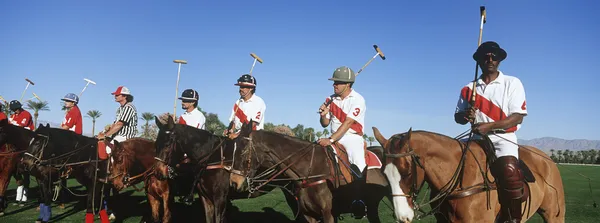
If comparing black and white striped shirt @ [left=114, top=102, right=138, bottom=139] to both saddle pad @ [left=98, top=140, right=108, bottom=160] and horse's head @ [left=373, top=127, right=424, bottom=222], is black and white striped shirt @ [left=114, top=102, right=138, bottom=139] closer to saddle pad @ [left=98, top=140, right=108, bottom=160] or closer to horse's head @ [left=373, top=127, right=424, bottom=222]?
saddle pad @ [left=98, top=140, right=108, bottom=160]

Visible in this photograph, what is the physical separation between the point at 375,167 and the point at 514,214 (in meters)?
2.39

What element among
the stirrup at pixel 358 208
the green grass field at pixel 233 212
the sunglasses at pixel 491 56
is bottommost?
the green grass field at pixel 233 212

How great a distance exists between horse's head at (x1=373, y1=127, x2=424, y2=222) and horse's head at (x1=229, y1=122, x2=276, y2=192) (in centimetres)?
211

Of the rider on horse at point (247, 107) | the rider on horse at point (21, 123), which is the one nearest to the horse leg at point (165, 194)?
the rider on horse at point (247, 107)

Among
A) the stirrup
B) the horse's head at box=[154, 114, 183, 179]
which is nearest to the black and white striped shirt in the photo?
the horse's head at box=[154, 114, 183, 179]

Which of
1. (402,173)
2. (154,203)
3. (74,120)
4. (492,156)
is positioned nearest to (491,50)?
(492,156)

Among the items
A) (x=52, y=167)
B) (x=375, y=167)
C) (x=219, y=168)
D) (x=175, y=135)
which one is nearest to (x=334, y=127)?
(x=375, y=167)

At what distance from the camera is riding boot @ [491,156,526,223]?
4.23m

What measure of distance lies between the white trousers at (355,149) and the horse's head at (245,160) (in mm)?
1516

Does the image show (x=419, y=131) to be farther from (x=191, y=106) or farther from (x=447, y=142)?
(x=191, y=106)

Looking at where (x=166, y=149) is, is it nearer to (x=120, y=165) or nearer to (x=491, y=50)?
(x=120, y=165)

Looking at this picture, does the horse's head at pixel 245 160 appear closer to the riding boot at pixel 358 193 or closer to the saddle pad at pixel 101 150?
the riding boot at pixel 358 193

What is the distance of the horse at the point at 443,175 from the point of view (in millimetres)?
4043

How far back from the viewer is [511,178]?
4227mm
